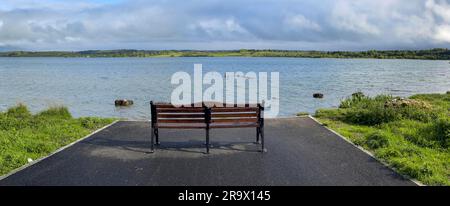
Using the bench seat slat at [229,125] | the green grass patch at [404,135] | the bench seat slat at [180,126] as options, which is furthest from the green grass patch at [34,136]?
the green grass patch at [404,135]

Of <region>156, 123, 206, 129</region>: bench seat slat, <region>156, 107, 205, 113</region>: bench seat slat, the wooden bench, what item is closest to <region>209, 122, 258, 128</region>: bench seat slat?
the wooden bench

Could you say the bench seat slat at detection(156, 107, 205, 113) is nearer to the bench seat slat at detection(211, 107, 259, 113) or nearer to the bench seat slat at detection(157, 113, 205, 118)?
the bench seat slat at detection(157, 113, 205, 118)

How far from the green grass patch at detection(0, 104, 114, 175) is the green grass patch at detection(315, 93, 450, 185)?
6.15 m

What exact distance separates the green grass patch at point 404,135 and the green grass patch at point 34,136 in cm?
615

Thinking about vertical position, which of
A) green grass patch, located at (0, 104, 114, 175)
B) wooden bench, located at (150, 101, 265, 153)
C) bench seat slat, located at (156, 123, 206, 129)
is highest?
wooden bench, located at (150, 101, 265, 153)

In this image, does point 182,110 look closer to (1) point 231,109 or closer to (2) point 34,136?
(1) point 231,109

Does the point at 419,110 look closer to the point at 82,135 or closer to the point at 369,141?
the point at 369,141

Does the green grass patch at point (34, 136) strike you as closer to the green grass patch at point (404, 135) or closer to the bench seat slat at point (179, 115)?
→ the bench seat slat at point (179, 115)

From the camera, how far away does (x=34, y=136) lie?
10125 millimetres

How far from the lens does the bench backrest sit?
864cm

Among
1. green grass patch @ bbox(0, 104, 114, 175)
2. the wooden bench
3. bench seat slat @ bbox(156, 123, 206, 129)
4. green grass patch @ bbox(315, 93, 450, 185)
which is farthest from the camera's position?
the wooden bench

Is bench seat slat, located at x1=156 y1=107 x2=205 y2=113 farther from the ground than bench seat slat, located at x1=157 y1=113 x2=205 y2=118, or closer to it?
farther from the ground

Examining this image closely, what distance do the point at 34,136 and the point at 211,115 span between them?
4242mm

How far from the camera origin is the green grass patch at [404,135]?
7232 millimetres
